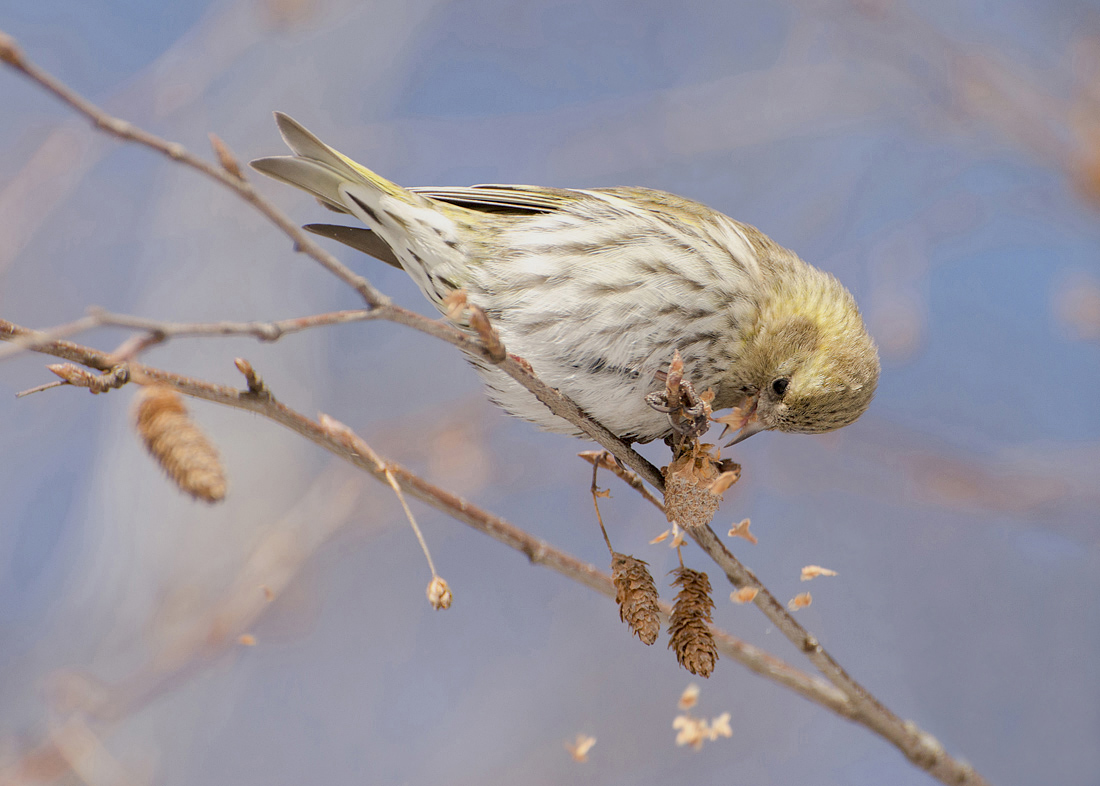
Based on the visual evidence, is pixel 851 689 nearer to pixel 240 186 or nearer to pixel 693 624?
pixel 693 624

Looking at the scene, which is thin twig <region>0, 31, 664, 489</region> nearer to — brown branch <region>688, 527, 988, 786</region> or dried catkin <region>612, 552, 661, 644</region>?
dried catkin <region>612, 552, 661, 644</region>

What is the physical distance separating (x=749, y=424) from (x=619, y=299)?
44 centimetres

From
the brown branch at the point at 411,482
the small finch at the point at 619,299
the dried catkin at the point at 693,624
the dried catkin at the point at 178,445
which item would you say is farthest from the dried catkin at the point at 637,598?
the dried catkin at the point at 178,445

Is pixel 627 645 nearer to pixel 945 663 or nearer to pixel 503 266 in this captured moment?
pixel 945 663

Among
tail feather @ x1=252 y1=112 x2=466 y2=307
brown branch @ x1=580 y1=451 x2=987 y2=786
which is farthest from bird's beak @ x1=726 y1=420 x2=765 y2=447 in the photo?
tail feather @ x1=252 y1=112 x2=466 y2=307

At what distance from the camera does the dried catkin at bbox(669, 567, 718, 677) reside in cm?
167

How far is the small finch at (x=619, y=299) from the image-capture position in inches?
83.7

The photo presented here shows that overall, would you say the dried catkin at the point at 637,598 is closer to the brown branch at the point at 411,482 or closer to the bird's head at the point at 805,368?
the brown branch at the point at 411,482

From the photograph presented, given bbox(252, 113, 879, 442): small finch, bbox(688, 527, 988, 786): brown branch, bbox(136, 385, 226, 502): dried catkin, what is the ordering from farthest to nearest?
1. bbox(252, 113, 879, 442): small finch
2. bbox(688, 527, 988, 786): brown branch
3. bbox(136, 385, 226, 502): dried catkin

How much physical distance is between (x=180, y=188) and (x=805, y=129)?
375 centimetres

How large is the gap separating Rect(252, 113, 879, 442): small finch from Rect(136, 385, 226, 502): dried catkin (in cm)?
72

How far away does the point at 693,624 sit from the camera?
1.73 m

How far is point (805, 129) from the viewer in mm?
4574

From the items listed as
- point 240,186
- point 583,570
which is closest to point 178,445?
point 240,186
